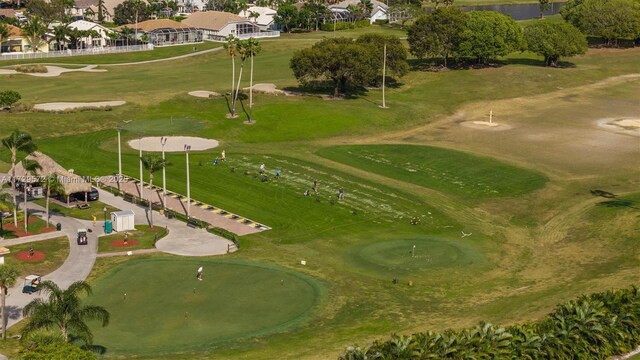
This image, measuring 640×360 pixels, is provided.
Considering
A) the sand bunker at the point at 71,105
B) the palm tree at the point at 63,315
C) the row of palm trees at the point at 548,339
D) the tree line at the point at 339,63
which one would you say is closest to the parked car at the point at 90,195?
the sand bunker at the point at 71,105

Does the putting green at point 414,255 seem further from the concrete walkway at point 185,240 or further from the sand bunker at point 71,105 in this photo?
the sand bunker at point 71,105

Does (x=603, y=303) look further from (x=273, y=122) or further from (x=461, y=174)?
(x=273, y=122)

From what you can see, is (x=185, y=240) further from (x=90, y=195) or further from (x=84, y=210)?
(x=90, y=195)

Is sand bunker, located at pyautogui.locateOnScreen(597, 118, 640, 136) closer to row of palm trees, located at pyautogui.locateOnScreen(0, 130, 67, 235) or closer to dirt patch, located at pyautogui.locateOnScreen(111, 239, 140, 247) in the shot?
dirt patch, located at pyautogui.locateOnScreen(111, 239, 140, 247)

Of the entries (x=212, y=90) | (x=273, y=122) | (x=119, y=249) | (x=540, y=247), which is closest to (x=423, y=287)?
(x=540, y=247)

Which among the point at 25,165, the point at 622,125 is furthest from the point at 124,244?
the point at 622,125
